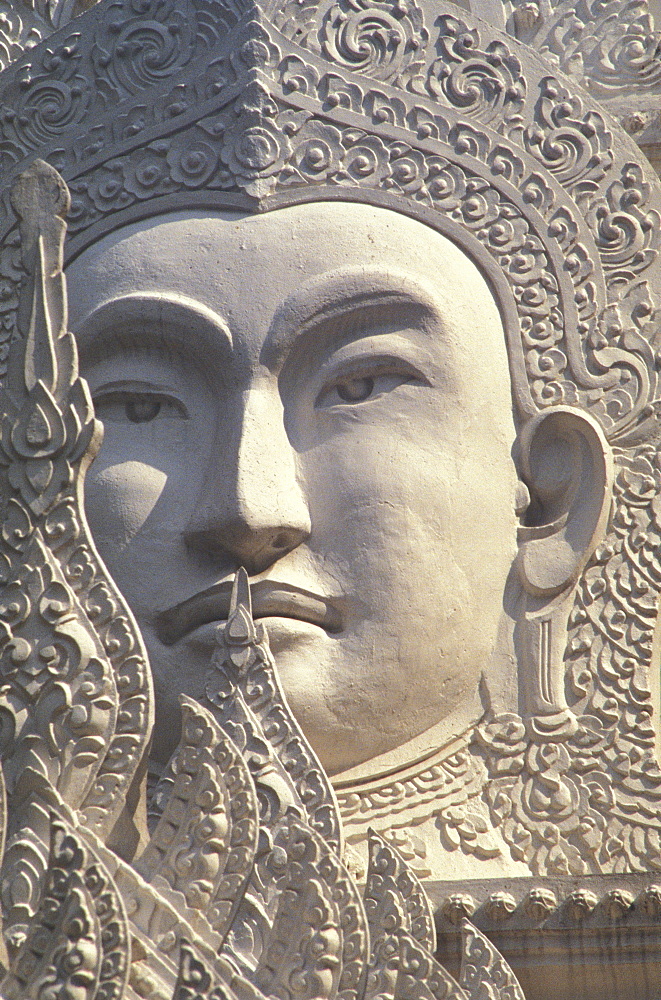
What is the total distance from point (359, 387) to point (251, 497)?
0.68 m

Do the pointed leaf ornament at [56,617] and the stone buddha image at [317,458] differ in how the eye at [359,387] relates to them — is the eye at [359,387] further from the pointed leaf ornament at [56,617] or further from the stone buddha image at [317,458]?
the pointed leaf ornament at [56,617]

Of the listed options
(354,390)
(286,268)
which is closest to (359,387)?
(354,390)

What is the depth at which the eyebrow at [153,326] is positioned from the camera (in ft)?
20.9

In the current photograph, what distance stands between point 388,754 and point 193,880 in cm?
142

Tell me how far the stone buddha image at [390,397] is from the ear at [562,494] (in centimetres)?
1

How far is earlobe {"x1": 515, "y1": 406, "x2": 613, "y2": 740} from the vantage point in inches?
247

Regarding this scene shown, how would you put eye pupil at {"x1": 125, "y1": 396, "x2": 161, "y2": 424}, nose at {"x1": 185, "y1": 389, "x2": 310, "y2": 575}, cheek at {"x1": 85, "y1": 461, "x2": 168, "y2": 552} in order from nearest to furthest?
nose at {"x1": 185, "y1": 389, "x2": 310, "y2": 575} → cheek at {"x1": 85, "y1": 461, "x2": 168, "y2": 552} → eye pupil at {"x1": 125, "y1": 396, "x2": 161, "y2": 424}

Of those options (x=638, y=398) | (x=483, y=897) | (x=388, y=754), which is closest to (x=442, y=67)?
(x=638, y=398)

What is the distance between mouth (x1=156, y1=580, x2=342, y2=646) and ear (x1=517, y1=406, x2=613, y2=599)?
853 millimetres

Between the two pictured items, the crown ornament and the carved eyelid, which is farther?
the crown ornament

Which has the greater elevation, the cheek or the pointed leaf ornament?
the cheek

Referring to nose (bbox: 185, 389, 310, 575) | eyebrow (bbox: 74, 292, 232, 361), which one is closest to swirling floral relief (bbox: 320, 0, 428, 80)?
eyebrow (bbox: 74, 292, 232, 361)

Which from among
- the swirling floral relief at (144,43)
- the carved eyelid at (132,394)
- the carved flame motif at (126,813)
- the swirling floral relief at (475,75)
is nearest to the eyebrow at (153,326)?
the carved eyelid at (132,394)

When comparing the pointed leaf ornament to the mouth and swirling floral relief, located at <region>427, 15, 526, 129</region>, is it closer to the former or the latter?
the mouth
